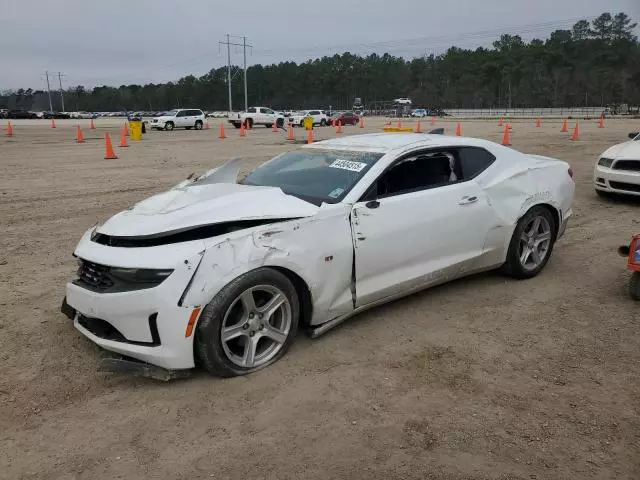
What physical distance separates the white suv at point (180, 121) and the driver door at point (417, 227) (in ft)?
115

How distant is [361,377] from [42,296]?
3.10 meters

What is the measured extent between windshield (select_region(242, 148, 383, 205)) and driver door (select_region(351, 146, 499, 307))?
0.62 feet

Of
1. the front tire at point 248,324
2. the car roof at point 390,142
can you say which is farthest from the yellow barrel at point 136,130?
the front tire at point 248,324

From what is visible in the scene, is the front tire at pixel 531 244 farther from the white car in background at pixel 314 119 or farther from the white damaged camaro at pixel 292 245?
the white car in background at pixel 314 119

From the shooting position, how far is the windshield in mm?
4076

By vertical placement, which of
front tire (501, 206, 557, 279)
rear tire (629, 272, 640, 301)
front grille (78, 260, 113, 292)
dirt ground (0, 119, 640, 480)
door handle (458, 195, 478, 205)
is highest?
door handle (458, 195, 478, 205)

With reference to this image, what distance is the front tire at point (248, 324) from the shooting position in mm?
3268

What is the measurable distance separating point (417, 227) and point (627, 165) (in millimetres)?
6140

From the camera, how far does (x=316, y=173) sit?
4398mm

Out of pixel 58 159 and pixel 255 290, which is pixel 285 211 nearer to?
pixel 255 290

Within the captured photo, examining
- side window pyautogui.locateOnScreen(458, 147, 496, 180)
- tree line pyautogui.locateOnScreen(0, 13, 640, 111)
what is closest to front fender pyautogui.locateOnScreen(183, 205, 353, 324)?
side window pyautogui.locateOnScreen(458, 147, 496, 180)

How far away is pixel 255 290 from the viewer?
3453 millimetres

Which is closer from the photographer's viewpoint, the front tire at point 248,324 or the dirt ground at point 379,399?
the dirt ground at point 379,399

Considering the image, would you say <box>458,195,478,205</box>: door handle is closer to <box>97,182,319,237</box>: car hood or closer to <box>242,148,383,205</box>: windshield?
<box>242,148,383,205</box>: windshield
